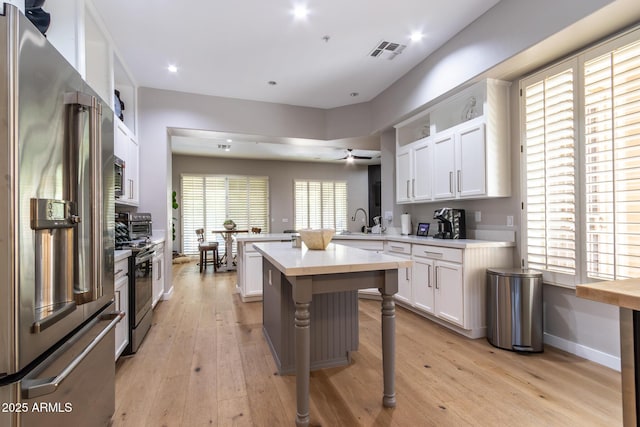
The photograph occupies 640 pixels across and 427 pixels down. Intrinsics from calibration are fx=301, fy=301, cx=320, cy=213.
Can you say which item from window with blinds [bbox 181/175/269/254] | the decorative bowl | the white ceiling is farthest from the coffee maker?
window with blinds [bbox 181/175/269/254]

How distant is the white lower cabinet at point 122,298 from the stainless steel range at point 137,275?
47mm

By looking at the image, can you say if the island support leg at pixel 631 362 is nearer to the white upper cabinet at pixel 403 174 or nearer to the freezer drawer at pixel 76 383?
the freezer drawer at pixel 76 383

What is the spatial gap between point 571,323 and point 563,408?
1032 mm

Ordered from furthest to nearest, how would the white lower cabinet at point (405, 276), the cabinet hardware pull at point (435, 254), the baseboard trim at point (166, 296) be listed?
the baseboard trim at point (166, 296), the white lower cabinet at point (405, 276), the cabinet hardware pull at point (435, 254)

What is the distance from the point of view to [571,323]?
8.32ft

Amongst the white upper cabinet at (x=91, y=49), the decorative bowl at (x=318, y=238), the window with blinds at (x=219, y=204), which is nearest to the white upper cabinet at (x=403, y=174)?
the decorative bowl at (x=318, y=238)

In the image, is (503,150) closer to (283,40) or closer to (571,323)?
(571,323)

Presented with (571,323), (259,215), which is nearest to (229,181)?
(259,215)

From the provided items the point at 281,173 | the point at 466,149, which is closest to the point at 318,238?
the point at 466,149

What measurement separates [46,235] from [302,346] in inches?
49.6

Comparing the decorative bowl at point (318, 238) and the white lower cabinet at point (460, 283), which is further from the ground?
the decorative bowl at point (318, 238)

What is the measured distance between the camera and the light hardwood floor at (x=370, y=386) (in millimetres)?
1730

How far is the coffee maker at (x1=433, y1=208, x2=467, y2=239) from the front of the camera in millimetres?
3363

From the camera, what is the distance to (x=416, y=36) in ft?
9.93
